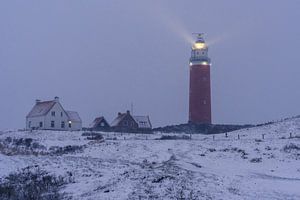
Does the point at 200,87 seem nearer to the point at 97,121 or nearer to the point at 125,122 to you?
the point at 125,122

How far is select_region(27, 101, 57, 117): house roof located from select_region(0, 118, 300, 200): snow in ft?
53.4

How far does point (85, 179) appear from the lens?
23453 mm

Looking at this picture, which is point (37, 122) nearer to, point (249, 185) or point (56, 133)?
point (56, 133)

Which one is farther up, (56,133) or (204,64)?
(204,64)

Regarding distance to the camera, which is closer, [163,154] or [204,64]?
[163,154]

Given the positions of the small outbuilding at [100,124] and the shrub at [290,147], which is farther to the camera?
the small outbuilding at [100,124]

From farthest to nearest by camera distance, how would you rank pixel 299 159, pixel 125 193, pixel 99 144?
pixel 99 144, pixel 299 159, pixel 125 193

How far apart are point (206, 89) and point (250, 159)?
39.6 metres

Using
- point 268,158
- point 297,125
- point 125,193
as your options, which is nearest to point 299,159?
point 268,158

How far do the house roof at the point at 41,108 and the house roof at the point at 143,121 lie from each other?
15.0 m

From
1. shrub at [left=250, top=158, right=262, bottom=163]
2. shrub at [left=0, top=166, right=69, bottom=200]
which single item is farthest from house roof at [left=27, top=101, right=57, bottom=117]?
shrub at [left=0, top=166, right=69, bottom=200]

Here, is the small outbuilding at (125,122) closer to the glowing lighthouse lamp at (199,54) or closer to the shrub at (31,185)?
the glowing lighthouse lamp at (199,54)

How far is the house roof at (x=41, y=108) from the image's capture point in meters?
76.4

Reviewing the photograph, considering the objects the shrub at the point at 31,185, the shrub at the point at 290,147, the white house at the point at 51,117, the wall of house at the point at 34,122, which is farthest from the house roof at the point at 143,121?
the shrub at the point at 31,185
